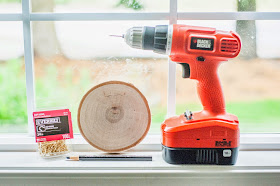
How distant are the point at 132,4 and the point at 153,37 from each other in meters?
0.33

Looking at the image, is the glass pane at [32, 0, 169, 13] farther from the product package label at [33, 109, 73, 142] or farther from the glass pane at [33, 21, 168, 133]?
the product package label at [33, 109, 73, 142]

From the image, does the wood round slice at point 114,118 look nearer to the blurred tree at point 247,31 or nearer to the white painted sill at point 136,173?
the white painted sill at point 136,173

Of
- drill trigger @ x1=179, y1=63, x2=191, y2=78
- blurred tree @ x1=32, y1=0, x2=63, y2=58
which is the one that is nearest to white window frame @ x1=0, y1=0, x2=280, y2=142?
blurred tree @ x1=32, y1=0, x2=63, y2=58

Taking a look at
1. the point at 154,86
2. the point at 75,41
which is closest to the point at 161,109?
the point at 154,86

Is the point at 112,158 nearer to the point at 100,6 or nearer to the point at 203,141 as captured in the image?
the point at 203,141

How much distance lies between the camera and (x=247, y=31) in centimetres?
127

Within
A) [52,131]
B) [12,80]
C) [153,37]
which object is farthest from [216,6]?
[12,80]

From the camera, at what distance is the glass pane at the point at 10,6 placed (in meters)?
1.27

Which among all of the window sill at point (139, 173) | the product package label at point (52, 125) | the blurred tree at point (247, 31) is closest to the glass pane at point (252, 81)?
the blurred tree at point (247, 31)

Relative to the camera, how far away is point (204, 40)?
3.26ft

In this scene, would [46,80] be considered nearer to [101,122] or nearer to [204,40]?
[101,122]

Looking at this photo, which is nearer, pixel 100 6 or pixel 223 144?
pixel 223 144

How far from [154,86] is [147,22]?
1.05 ft

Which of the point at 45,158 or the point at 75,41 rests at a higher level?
the point at 75,41
